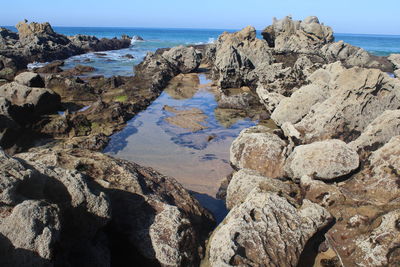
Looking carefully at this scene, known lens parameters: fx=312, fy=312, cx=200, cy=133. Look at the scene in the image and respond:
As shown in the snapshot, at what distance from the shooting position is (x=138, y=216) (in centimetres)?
557

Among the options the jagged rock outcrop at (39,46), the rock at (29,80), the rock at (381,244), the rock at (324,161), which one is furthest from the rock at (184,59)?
the rock at (381,244)

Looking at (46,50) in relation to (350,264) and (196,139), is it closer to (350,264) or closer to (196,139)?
(196,139)

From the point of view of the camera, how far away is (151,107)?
20.1 meters

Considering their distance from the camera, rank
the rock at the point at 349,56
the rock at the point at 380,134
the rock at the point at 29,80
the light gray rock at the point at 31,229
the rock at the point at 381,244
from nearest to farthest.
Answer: the light gray rock at the point at 31,229 → the rock at the point at 381,244 → the rock at the point at 380,134 → the rock at the point at 29,80 → the rock at the point at 349,56

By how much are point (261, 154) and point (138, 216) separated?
5445 mm

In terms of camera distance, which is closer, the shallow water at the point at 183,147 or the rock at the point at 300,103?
the shallow water at the point at 183,147

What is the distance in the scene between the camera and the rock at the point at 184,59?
33.6 m

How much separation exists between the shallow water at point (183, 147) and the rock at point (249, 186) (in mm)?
825

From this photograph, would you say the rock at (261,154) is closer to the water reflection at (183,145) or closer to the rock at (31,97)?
the water reflection at (183,145)

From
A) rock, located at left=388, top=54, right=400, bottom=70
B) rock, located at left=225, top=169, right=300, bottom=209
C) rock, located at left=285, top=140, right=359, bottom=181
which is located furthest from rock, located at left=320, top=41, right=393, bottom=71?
rock, located at left=225, top=169, right=300, bottom=209

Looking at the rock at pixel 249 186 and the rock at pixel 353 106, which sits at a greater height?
the rock at pixel 353 106

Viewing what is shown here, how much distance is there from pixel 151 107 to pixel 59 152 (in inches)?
543

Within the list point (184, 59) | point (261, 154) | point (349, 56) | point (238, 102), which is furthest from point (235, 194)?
point (349, 56)

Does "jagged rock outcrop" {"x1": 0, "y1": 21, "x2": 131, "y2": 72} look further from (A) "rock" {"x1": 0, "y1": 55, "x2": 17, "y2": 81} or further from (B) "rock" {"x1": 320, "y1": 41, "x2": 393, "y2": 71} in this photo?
(B) "rock" {"x1": 320, "y1": 41, "x2": 393, "y2": 71}
